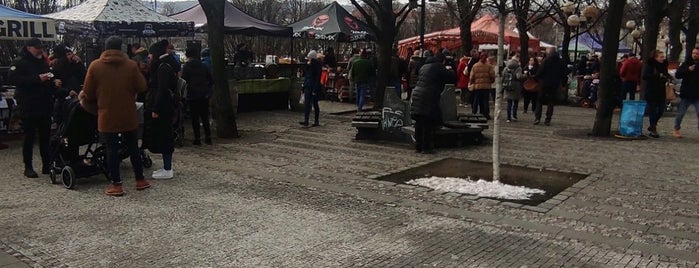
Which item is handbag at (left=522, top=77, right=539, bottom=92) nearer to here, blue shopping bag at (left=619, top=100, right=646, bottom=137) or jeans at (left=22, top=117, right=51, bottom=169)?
blue shopping bag at (left=619, top=100, right=646, bottom=137)

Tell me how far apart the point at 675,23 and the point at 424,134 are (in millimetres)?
19076

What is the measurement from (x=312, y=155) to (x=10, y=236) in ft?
16.2

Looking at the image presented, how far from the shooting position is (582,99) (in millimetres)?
19547

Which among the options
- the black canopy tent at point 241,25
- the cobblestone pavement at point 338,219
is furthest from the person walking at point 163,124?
the black canopy tent at point 241,25

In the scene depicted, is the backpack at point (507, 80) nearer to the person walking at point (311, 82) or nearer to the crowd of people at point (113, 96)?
the person walking at point (311, 82)

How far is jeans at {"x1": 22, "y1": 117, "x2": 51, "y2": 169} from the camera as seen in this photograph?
26.0 ft

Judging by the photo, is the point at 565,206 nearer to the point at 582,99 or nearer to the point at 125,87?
the point at 125,87

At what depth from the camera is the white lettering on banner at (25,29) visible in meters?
11.6

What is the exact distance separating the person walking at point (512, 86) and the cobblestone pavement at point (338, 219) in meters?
5.04

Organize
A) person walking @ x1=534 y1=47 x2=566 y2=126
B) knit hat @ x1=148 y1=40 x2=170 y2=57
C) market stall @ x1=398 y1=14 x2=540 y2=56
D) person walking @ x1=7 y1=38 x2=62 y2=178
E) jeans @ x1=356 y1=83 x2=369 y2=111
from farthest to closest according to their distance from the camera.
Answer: market stall @ x1=398 y1=14 x2=540 y2=56 < jeans @ x1=356 y1=83 x2=369 y2=111 < person walking @ x1=534 y1=47 x2=566 y2=126 < knit hat @ x1=148 y1=40 x2=170 y2=57 < person walking @ x1=7 y1=38 x2=62 y2=178

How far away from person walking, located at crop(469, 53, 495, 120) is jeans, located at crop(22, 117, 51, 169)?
9133 millimetres

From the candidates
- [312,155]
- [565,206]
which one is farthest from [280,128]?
[565,206]

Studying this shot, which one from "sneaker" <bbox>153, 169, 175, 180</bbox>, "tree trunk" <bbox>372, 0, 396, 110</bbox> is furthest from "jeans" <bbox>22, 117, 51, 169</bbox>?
"tree trunk" <bbox>372, 0, 396, 110</bbox>

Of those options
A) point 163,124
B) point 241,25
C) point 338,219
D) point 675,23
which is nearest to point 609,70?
point 338,219
